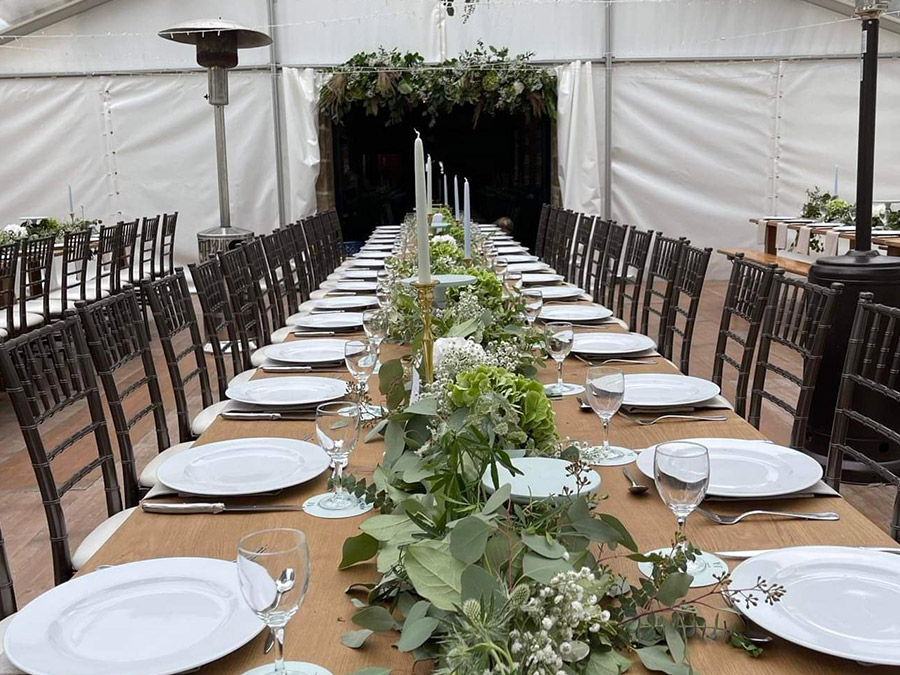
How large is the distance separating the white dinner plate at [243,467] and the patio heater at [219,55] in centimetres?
444

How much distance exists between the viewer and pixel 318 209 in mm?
9156

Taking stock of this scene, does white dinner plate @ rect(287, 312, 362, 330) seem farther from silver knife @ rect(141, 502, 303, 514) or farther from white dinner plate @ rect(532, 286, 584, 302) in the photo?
silver knife @ rect(141, 502, 303, 514)

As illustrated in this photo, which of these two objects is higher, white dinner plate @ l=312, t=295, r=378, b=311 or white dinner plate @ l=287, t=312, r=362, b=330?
white dinner plate @ l=287, t=312, r=362, b=330

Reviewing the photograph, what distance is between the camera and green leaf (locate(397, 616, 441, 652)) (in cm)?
94

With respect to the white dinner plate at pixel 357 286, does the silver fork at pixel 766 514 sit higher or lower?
higher

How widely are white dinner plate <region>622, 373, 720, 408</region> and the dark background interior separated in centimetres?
698

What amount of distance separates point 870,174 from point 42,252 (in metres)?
4.47

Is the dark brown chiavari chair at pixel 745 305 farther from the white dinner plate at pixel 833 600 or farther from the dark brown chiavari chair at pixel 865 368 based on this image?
the white dinner plate at pixel 833 600

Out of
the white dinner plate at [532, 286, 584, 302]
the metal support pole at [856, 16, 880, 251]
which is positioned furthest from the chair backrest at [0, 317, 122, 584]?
the metal support pole at [856, 16, 880, 251]

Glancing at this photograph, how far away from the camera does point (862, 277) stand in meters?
3.56

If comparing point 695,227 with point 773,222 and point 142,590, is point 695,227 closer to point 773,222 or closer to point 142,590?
point 773,222

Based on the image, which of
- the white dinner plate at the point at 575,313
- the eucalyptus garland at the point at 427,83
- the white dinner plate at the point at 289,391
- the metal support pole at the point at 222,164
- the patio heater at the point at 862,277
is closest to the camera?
the white dinner plate at the point at 289,391

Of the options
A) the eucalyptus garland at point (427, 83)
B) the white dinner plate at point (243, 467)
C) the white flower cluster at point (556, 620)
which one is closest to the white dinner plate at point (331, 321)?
the white dinner plate at point (243, 467)

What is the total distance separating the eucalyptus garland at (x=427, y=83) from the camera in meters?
8.48
